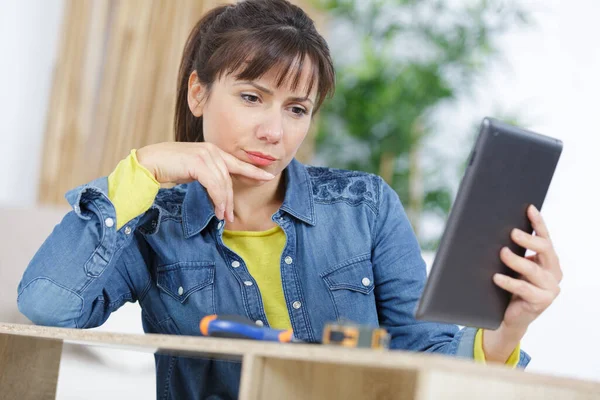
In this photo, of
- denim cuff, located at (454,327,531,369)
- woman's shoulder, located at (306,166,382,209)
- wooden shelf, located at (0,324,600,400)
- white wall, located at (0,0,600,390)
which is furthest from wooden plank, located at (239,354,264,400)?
white wall, located at (0,0,600,390)

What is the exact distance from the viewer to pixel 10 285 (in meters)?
1.72

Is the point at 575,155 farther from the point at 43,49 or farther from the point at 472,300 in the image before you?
the point at 472,300

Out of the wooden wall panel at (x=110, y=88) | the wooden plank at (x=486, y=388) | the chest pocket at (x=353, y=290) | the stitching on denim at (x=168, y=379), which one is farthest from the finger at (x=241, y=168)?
the wooden wall panel at (x=110, y=88)

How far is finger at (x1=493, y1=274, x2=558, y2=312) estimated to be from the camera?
106 centimetres

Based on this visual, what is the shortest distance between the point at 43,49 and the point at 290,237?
2.23m

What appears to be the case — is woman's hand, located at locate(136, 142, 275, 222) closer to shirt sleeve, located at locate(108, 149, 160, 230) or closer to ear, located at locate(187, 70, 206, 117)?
shirt sleeve, located at locate(108, 149, 160, 230)

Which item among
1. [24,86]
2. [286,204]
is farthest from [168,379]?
[24,86]

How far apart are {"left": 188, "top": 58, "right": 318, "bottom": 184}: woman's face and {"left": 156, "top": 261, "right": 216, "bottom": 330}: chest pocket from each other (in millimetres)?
226

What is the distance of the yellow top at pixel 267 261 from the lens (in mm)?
1542

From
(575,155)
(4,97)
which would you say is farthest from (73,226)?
(575,155)

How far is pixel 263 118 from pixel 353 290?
0.37 metres

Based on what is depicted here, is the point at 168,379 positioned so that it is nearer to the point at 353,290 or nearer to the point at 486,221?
the point at 353,290

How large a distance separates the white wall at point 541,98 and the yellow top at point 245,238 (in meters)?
1.66

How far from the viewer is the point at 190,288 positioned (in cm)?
153
